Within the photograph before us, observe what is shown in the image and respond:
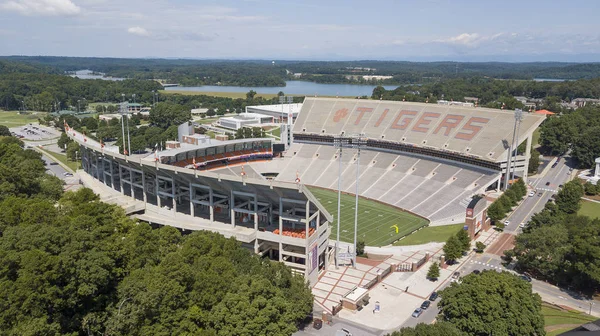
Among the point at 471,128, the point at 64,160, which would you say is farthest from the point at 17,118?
the point at 471,128

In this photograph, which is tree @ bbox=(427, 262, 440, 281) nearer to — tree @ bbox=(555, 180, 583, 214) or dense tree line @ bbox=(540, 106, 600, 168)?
tree @ bbox=(555, 180, 583, 214)

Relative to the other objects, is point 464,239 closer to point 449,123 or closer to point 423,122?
point 449,123

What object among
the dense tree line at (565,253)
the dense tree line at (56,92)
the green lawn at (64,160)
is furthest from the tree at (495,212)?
the dense tree line at (56,92)

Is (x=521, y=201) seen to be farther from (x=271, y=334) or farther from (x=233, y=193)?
(x=271, y=334)

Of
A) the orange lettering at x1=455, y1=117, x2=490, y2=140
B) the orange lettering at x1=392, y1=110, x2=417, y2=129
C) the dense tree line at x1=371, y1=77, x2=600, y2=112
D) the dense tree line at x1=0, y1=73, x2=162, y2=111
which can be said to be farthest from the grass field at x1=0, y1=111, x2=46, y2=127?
the orange lettering at x1=455, y1=117, x2=490, y2=140

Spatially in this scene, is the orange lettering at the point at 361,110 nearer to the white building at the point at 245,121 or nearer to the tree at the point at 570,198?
the tree at the point at 570,198
